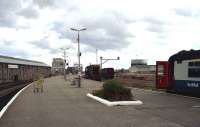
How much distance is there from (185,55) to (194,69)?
2.00m

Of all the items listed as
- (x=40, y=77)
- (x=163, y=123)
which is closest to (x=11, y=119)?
(x=163, y=123)

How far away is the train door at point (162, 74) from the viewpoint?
1437 inches

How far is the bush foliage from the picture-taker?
27031 mm

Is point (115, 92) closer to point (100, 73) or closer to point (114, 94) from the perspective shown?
point (114, 94)

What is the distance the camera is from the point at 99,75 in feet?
293

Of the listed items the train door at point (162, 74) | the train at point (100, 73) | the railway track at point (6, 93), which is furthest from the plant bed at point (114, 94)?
the train at point (100, 73)

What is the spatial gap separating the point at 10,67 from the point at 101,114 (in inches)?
3801

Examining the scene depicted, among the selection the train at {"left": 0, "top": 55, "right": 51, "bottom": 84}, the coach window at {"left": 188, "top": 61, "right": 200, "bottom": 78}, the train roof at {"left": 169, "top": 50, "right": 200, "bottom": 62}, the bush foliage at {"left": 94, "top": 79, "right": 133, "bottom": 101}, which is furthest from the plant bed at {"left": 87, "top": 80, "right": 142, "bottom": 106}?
the train at {"left": 0, "top": 55, "right": 51, "bottom": 84}

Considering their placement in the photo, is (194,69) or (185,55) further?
(185,55)

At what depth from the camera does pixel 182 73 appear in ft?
105

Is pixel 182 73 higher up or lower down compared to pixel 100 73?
lower down

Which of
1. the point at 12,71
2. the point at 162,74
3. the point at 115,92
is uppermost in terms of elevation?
the point at 12,71

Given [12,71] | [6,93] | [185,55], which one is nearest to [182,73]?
[185,55]

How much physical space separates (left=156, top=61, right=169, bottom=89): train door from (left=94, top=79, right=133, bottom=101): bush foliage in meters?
8.35
